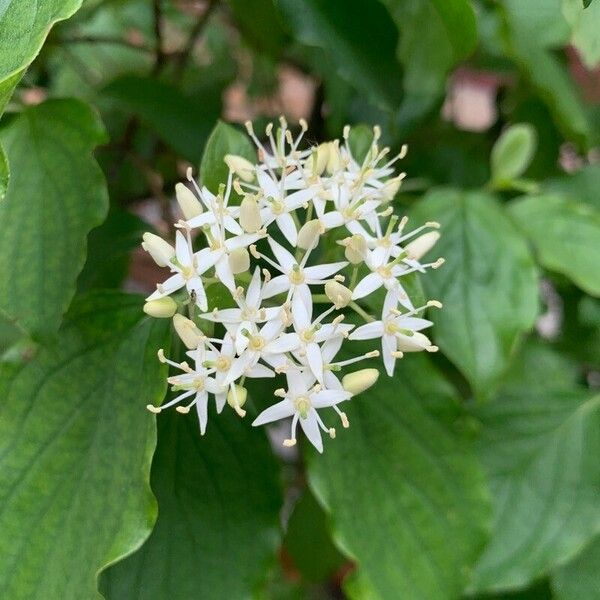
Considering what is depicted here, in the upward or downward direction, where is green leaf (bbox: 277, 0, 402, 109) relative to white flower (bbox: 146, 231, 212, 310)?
upward

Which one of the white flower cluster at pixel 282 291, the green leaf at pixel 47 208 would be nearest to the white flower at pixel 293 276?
the white flower cluster at pixel 282 291

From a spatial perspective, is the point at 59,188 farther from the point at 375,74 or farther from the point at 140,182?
the point at 140,182

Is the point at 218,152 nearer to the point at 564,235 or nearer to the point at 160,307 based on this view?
the point at 160,307

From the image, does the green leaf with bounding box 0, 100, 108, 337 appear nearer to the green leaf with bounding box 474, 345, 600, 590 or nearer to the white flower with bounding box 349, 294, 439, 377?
the white flower with bounding box 349, 294, 439, 377

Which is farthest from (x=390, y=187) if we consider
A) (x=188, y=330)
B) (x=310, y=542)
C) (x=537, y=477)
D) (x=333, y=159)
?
(x=310, y=542)

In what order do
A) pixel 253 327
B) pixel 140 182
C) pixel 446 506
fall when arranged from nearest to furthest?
1. pixel 253 327
2. pixel 446 506
3. pixel 140 182

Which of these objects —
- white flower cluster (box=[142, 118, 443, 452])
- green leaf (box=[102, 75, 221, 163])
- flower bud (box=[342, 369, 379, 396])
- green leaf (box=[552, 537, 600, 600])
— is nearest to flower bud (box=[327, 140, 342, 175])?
white flower cluster (box=[142, 118, 443, 452])

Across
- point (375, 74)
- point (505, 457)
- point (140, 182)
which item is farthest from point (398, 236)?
point (140, 182)

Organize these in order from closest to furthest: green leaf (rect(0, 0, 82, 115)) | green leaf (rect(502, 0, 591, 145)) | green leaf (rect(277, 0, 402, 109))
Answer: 1. green leaf (rect(0, 0, 82, 115))
2. green leaf (rect(277, 0, 402, 109))
3. green leaf (rect(502, 0, 591, 145))
